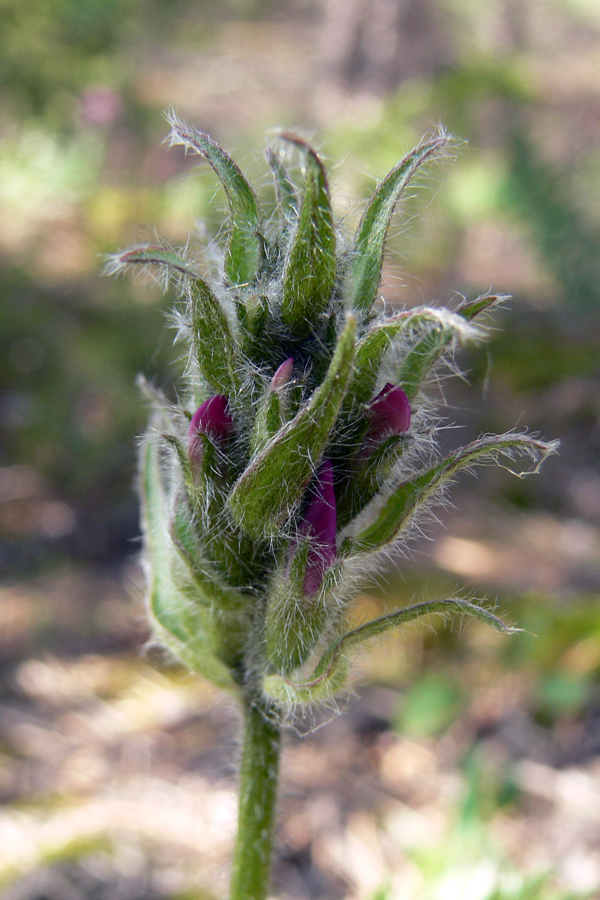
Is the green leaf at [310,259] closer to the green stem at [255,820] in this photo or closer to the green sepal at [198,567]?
the green sepal at [198,567]

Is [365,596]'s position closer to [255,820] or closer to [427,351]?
[255,820]

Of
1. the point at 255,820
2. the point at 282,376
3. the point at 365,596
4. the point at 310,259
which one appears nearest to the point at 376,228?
the point at 310,259

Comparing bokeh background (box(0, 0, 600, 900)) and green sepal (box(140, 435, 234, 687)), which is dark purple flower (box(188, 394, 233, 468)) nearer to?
green sepal (box(140, 435, 234, 687))

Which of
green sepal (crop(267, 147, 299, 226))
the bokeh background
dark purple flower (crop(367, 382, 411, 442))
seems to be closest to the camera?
dark purple flower (crop(367, 382, 411, 442))

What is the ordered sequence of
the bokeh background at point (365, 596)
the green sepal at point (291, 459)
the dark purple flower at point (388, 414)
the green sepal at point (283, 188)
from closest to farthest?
the green sepal at point (291, 459) → the dark purple flower at point (388, 414) → the green sepal at point (283, 188) → the bokeh background at point (365, 596)

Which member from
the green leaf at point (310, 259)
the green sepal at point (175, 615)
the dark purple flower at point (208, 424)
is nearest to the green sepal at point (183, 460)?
the dark purple flower at point (208, 424)

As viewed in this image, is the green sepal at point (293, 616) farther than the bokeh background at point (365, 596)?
No

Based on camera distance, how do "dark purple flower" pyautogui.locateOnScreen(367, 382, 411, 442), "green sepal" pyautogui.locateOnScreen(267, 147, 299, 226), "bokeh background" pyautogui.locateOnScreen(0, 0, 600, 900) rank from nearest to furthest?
"dark purple flower" pyautogui.locateOnScreen(367, 382, 411, 442), "green sepal" pyautogui.locateOnScreen(267, 147, 299, 226), "bokeh background" pyautogui.locateOnScreen(0, 0, 600, 900)

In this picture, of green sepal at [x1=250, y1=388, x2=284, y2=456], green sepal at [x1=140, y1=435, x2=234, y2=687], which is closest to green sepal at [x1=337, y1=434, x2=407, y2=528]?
green sepal at [x1=250, y1=388, x2=284, y2=456]
